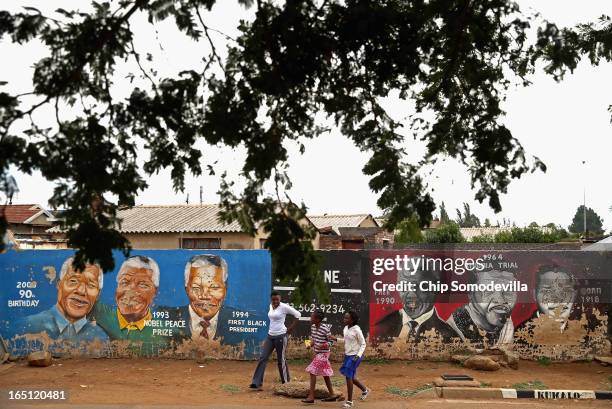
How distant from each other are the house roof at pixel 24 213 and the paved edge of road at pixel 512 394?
28480mm

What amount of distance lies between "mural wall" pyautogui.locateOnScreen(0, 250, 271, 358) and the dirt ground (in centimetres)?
39

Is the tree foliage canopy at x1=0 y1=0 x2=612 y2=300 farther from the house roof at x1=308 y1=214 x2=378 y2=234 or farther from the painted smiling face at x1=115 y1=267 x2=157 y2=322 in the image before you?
the house roof at x1=308 y1=214 x2=378 y2=234

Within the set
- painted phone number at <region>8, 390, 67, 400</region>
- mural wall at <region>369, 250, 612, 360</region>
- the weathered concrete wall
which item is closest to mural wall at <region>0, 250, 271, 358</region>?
the weathered concrete wall

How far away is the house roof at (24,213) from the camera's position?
37391 mm

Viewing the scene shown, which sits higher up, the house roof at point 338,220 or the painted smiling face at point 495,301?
the house roof at point 338,220

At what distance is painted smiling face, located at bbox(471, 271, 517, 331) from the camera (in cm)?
1573

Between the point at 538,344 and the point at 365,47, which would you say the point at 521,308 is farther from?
the point at 365,47

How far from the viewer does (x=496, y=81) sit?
29.8 ft

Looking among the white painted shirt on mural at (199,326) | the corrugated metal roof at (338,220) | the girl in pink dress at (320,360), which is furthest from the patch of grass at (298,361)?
the corrugated metal roof at (338,220)

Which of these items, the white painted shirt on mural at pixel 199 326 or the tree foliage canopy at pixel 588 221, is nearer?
the white painted shirt on mural at pixel 199 326

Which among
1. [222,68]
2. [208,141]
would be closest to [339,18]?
[222,68]

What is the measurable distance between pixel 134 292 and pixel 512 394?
315 inches

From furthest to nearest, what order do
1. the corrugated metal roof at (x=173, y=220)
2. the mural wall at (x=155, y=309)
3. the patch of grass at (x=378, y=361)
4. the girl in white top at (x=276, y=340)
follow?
the corrugated metal roof at (x=173, y=220) < the mural wall at (x=155, y=309) < the patch of grass at (x=378, y=361) < the girl in white top at (x=276, y=340)

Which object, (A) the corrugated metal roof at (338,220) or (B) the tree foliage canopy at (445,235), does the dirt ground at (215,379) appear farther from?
(B) the tree foliage canopy at (445,235)
